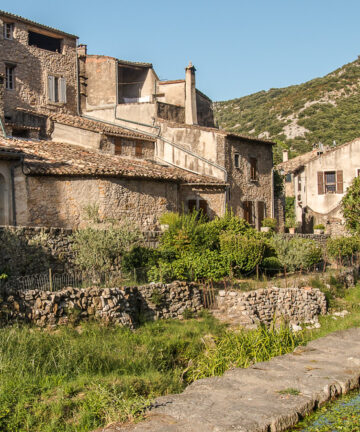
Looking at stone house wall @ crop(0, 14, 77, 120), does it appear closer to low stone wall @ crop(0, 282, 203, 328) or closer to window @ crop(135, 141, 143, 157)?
window @ crop(135, 141, 143, 157)

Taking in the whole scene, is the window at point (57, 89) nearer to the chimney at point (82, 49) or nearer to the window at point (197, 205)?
the chimney at point (82, 49)

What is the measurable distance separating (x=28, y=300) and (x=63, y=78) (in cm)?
2249

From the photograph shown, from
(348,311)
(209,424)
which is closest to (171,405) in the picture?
(209,424)

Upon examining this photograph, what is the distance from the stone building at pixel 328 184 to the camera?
33531 mm

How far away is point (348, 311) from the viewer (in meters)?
18.8

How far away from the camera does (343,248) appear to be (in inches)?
967

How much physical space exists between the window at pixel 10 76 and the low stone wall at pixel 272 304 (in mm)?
19227

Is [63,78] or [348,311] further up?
[63,78]

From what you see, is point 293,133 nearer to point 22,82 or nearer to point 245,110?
point 245,110

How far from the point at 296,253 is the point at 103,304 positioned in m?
9.83

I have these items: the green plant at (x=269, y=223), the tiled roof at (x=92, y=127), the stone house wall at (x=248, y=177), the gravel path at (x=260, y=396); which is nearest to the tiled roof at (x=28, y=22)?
the tiled roof at (x=92, y=127)

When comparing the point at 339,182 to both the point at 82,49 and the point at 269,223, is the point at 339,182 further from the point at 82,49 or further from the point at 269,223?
the point at 82,49

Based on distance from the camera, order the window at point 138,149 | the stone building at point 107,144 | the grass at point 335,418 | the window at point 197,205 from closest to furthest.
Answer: the grass at point 335,418 < the stone building at point 107,144 < the window at point 197,205 < the window at point 138,149

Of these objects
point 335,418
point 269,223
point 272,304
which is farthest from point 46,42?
point 335,418
